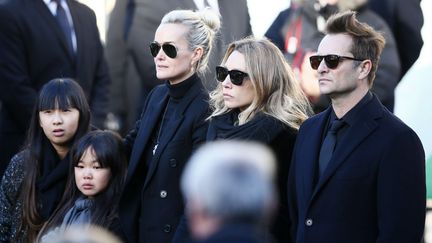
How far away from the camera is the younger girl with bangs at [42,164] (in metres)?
6.61

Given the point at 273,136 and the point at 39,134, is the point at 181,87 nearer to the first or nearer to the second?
the point at 273,136

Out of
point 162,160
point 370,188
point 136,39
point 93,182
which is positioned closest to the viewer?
point 370,188

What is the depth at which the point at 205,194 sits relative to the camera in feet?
10.1

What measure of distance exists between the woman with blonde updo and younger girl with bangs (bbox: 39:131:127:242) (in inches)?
7.2

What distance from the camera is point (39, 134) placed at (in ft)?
22.4

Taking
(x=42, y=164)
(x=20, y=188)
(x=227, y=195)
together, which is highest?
(x=227, y=195)

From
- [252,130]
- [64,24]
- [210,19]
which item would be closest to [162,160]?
[252,130]

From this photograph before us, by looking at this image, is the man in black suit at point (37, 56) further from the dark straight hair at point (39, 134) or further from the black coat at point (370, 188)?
the black coat at point (370, 188)

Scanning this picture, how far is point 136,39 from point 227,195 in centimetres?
562

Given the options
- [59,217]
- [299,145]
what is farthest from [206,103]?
[59,217]

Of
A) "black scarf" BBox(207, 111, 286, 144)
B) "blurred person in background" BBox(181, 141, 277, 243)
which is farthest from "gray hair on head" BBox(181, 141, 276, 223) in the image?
"black scarf" BBox(207, 111, 286, 144)

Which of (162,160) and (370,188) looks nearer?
(370,188)

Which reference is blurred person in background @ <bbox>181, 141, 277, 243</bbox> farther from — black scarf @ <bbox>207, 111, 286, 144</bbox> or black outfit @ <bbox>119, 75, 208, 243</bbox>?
black outfit @ <bbox>119, 75, 208, 243</bbox>

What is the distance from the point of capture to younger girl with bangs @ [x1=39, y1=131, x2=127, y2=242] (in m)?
6.30
